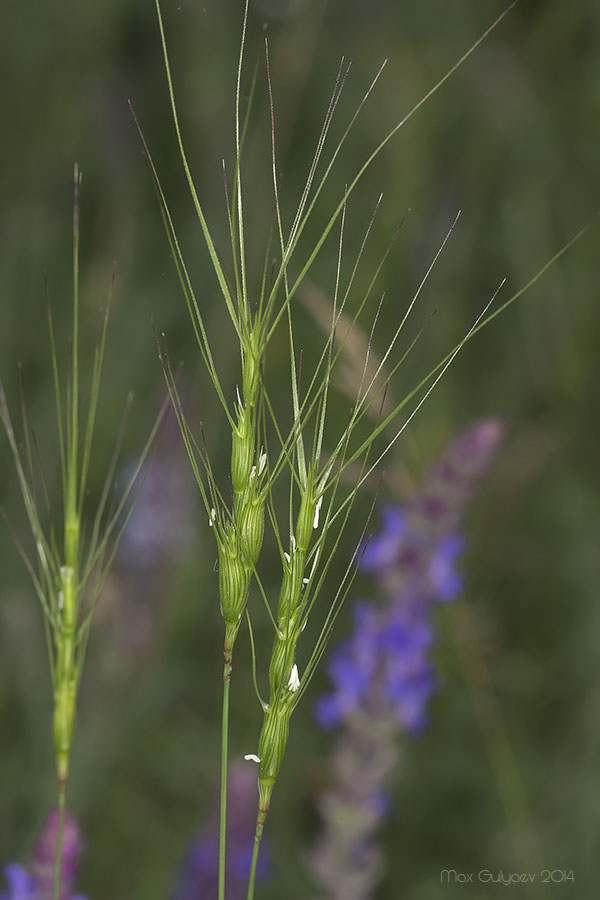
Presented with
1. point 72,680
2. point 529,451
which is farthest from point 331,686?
point 72,680

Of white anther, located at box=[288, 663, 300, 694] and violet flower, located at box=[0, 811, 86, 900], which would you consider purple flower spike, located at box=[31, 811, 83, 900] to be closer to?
violet flower, located at box=[0, 811, 86, 900]

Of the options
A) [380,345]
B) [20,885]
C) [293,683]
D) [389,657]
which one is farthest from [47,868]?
[380,345]

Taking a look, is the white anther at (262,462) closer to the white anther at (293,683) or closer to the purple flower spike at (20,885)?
the white anther at (293,683)

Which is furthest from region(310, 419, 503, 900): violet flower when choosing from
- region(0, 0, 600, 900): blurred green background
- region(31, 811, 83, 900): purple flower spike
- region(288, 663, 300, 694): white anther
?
region(288, 663, 300, 694): white anther

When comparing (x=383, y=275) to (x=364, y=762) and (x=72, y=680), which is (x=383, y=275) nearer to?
(x=364, y=762)

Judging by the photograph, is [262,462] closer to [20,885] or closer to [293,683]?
[293,683]

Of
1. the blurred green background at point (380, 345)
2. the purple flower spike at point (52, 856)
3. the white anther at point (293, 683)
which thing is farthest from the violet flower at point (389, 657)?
the white anther at point (293, 683)
